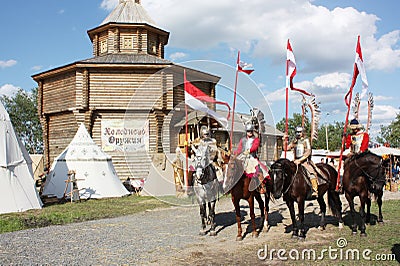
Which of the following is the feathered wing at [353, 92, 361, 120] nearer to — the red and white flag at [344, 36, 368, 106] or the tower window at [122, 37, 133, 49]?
the red and white flag at [344, 36, 368, 106]

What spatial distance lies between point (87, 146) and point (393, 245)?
15.6m

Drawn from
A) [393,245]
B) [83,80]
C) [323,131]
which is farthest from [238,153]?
[323,131]

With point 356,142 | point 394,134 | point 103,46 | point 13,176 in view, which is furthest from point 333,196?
point 394,134

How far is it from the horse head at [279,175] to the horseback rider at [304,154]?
28.2 inches

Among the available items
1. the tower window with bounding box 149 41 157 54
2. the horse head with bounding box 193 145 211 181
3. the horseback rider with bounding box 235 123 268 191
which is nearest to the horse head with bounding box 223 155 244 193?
the horseback rider with bounding box 235 123 268 191

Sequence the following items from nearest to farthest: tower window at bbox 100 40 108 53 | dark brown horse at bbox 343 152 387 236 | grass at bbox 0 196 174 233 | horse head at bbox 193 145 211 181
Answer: horse head at bbox 193 145 211 181 → dark brown horse at bbox 343 152 387 236 → grass at bbox 0 196 174 233 → tower window at bbox 100 40 108 53

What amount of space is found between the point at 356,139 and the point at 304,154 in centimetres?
173

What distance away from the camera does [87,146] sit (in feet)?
63.5

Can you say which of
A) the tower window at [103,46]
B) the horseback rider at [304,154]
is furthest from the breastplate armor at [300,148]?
the tower window at [103,46]

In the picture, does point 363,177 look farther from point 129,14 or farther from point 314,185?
point 129,14

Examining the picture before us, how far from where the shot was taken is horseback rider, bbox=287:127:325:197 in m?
9.12

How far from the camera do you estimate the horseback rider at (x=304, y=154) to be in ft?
29.9

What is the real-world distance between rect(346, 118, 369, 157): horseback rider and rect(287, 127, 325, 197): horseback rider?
1.19 meters

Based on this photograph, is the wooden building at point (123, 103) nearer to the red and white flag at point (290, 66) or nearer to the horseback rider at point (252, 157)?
the red and white flag at point (290, 66)
